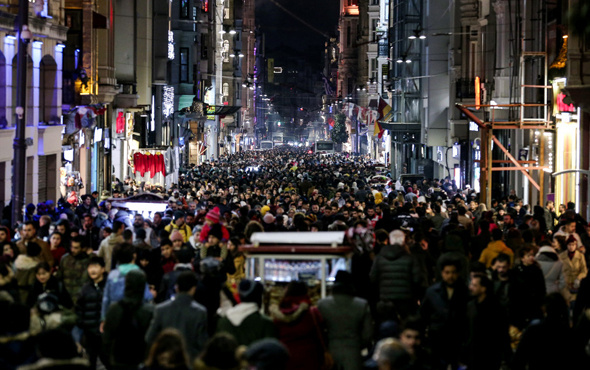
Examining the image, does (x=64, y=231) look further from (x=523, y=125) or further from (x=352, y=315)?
(x=523, y=125)

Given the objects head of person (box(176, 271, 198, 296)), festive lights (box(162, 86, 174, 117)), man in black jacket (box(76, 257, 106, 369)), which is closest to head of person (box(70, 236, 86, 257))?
man in black jacket (box(76, 257, 106, 369))

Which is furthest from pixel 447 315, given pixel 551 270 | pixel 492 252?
pixel 492 252

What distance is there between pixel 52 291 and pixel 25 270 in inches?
33.6

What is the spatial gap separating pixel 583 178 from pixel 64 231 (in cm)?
1629

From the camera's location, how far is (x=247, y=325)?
325 inches

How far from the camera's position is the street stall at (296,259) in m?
10.5

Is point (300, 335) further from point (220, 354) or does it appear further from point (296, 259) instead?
point (220, 354)

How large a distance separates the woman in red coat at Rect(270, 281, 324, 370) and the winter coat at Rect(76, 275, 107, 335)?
9.09ft

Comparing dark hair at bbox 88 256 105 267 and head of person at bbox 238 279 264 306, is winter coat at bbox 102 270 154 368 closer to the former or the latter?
head of person at bbox 238 279 264 306

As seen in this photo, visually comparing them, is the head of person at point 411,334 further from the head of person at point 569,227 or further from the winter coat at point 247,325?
the head of person at point 569,227

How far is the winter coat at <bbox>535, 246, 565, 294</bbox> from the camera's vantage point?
12.2 m

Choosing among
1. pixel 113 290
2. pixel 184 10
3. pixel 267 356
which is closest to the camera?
pixel 267 356

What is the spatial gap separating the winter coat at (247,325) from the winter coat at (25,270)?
3.82 m

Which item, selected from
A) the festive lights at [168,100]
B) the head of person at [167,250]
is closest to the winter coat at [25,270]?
the head of person at [167,250]
